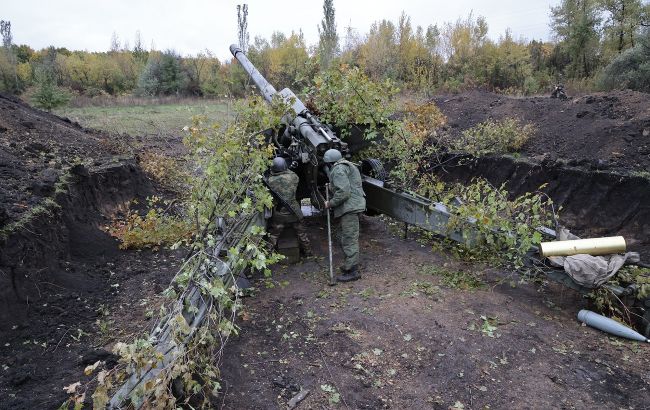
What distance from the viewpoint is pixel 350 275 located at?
247 inches

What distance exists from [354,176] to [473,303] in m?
2.32

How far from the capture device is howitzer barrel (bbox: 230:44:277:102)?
8789 mm

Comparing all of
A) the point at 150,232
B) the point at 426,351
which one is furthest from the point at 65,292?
the point at 426,351

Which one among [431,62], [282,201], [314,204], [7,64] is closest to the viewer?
[282,201]

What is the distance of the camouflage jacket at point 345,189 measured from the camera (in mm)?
6254

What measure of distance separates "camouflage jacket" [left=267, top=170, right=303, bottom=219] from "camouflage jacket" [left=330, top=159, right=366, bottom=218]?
61 centimetres

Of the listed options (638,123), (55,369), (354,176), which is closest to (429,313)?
(354,176)

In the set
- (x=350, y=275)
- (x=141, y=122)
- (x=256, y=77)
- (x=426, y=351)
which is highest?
(x=256, y=77)

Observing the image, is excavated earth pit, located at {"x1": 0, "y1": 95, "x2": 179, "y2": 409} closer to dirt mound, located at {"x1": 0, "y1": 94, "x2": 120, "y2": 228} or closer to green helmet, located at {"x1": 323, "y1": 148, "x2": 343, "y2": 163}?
dirt mound, located at {"x1": 0, "y1": 94, "x2": 120, "y2": 228}

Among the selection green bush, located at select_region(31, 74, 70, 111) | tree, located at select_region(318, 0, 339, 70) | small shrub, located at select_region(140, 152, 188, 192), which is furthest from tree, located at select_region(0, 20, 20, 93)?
small shrub, located at select_region(140, 152, 188, 192)

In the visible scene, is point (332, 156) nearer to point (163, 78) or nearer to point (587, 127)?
point (587, 127)

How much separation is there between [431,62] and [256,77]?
71.1 ft

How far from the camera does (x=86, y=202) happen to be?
24.3 ft

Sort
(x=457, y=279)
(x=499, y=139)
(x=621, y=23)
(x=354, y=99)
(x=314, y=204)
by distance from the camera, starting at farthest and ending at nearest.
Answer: (x=621, y=23) < (x=499, y=139) < (x=314, y=204) < (x=354, y=99) < (x=457, y=279)
